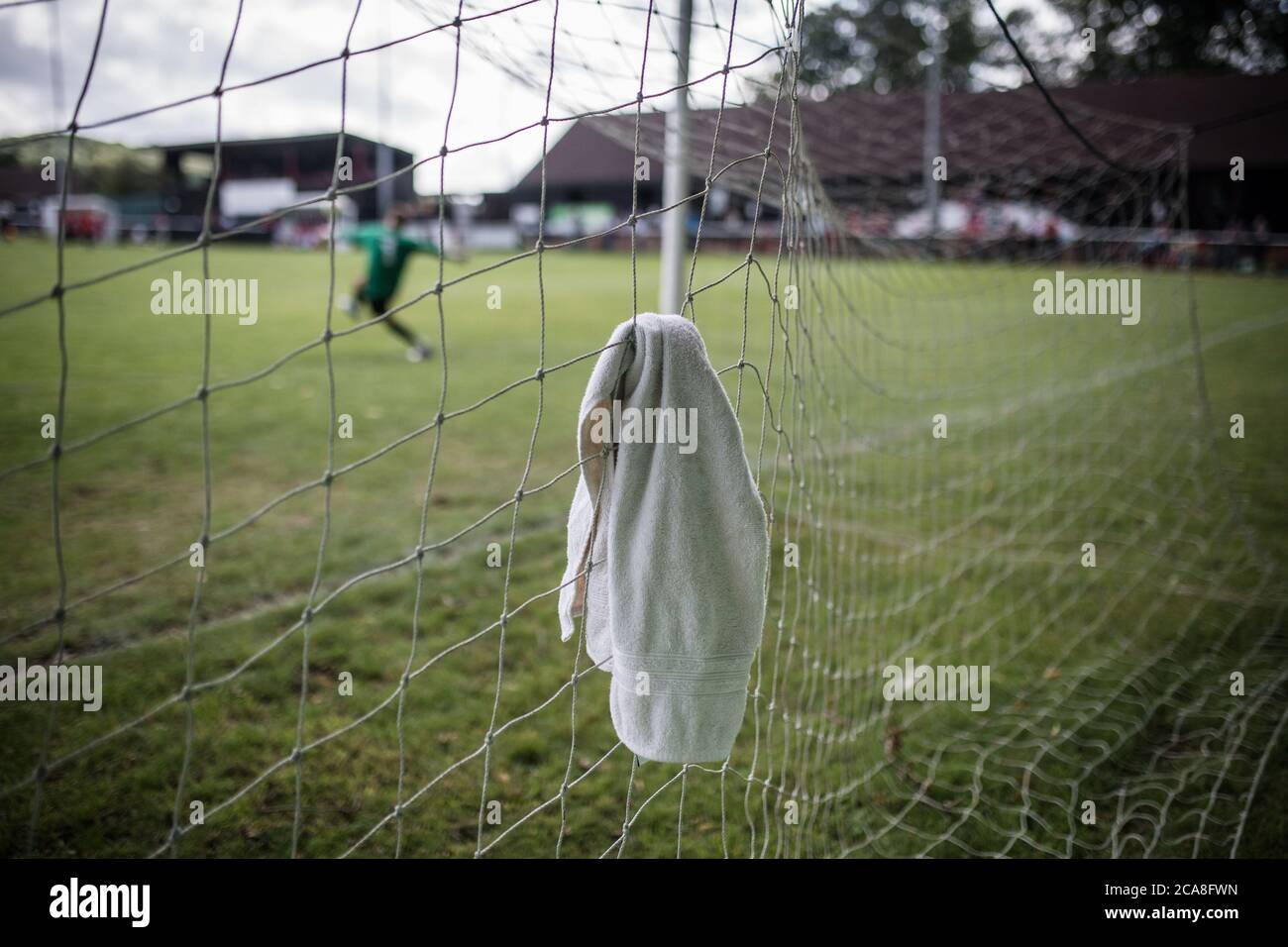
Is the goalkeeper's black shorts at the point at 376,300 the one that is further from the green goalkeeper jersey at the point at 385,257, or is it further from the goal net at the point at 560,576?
the goal net at the point at 560,576

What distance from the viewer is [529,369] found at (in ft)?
25.6

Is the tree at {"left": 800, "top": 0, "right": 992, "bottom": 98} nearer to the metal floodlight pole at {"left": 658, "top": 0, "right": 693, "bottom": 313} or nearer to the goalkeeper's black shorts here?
the goalkeeper's black shorts

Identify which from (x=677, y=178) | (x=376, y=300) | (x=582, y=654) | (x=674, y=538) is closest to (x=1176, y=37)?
(x=376, y=300)

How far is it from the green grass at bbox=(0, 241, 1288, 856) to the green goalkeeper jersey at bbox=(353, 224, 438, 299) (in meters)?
2.09

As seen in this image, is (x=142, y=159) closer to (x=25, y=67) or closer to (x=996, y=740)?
(x=25, y=67)

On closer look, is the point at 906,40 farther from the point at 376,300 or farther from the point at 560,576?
the point at 560,576

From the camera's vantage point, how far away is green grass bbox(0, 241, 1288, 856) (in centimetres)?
224

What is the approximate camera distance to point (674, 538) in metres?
1.49

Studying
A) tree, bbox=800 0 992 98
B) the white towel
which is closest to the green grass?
the white towel

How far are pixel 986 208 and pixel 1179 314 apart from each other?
3.21 m

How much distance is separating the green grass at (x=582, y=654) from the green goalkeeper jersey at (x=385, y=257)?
6.87 ft

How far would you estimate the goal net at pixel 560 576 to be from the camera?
6.73 feet

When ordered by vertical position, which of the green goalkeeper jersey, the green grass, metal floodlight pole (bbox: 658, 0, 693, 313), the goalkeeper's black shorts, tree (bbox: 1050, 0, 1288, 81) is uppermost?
tree (bbox: 1050, 0, 1288, 81)
